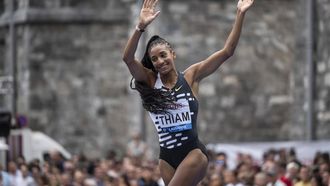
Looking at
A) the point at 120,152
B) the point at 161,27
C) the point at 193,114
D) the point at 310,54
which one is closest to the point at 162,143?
the point at 193,114

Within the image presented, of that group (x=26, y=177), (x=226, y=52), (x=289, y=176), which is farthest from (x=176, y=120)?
(x=26, y=177)

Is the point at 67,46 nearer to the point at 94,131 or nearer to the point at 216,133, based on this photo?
the point at 94,131

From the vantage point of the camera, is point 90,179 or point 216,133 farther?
point 216,133

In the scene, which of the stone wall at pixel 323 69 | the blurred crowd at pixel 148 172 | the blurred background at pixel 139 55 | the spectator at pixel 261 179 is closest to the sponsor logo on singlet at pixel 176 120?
the blurred crowd at pixel 148 172

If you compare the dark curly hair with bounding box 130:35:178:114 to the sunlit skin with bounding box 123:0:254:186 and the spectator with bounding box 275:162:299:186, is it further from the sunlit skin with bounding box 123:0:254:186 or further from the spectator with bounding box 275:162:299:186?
the spectator with bounding box 275:162:299:186

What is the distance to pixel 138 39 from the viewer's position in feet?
32.8

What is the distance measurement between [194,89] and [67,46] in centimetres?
2526

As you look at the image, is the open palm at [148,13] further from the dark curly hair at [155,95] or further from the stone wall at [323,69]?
the stone wall at [323,69]

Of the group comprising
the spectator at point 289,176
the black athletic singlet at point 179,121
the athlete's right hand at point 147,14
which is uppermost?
the athlete's right hand at point 147,14

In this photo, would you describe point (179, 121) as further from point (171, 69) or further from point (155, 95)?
point (171, 69)

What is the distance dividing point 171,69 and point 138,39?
0.48 metres

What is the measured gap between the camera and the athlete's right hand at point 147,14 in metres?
10.0

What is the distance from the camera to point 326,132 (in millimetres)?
25797

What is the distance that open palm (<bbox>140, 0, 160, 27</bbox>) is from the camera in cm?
1000
